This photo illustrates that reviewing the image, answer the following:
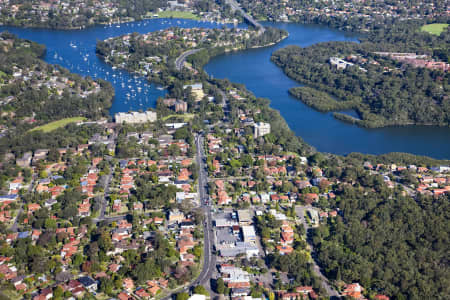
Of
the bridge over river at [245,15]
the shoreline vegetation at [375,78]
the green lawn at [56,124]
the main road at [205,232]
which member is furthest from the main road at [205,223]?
the bridge over river at [245,15]

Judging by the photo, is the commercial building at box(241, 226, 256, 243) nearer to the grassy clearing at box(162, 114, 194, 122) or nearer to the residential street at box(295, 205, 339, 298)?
the residential street at box(295, 205, 339, 298)

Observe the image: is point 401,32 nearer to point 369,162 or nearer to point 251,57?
point 251,57

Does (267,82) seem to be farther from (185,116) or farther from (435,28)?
(435,28)

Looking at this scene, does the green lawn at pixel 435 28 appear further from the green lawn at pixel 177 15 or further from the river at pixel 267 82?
the green lawn at pixel 177 15

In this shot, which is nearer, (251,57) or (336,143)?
(336,143)

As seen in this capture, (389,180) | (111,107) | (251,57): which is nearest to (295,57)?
(251,57)
